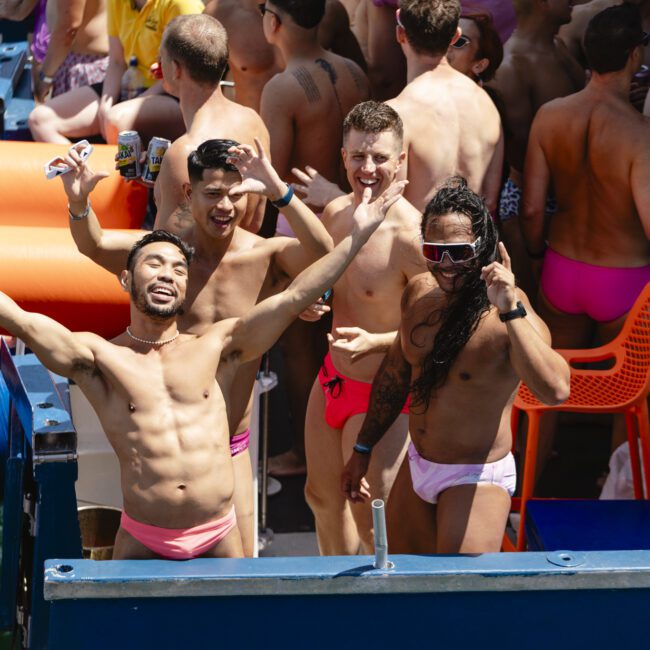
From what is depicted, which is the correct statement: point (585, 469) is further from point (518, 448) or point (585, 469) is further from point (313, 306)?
point (313, 306)

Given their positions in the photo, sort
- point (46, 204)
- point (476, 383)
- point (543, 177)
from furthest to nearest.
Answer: point (46, 204)
point (543, 177)
point (476, 383)

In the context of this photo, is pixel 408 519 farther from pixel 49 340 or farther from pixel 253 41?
pixel 253 41

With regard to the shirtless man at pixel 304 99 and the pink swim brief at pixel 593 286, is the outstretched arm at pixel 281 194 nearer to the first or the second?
the shirtless man at pixel 304 99

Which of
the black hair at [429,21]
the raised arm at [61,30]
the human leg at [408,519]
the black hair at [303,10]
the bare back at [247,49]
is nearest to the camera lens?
the human leg at [408,519]

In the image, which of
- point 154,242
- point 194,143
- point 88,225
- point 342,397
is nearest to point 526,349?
point 342,397

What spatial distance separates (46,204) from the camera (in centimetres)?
557

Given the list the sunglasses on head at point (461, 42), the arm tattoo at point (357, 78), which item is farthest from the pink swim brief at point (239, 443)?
the sunglasses on head at point (461, 42)

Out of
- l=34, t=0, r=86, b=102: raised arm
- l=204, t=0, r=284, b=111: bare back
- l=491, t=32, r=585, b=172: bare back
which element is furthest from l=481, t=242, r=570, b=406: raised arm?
l=34, t=0, r=86, b=102: raised arm

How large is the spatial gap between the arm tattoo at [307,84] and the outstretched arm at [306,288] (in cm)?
169

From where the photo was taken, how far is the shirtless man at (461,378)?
3586 millimetres

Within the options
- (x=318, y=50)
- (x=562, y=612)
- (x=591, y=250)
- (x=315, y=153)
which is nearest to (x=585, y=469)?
(x=591, y=250)

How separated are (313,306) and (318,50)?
1.83 m

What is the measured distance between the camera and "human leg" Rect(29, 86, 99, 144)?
6270mm

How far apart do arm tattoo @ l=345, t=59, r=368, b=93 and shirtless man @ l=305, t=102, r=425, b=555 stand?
Answer: 1.21 meters
